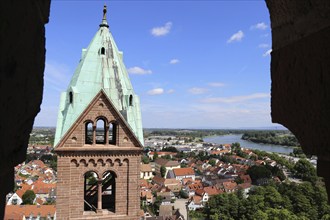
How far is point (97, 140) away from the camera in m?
10.6

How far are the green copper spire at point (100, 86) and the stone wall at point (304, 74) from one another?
8412 mm

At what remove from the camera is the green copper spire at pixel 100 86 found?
965 centimetres

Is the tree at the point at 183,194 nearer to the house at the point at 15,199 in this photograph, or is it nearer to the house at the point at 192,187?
the house at the point at 192,187

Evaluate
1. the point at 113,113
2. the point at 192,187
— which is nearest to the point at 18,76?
the point at 113,113

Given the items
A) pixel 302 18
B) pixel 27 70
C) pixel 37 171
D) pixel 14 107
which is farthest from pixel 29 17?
pixel 37 171

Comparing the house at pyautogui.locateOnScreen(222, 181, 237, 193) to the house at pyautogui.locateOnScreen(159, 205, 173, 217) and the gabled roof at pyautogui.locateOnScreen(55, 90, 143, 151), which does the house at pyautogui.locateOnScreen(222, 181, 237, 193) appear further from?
the gabled roof at pyautogui.locateOnScreen(55, 90, 143, 151)

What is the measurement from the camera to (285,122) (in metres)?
1.66

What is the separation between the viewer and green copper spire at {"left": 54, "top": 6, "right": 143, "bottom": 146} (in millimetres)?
9648

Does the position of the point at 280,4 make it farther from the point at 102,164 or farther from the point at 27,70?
the point at 102,164

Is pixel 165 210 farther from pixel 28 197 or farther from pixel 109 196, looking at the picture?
pixel 109 196

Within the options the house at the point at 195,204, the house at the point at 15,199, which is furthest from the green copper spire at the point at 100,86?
the house at the point at 15,199

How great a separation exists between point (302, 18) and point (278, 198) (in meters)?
52.1

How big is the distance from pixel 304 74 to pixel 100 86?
893cm

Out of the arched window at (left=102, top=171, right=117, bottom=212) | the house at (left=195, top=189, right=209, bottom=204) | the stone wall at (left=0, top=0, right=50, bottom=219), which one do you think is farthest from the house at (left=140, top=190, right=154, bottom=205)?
the stone wall at (left=0, top=0, right=50, bottom=219)
